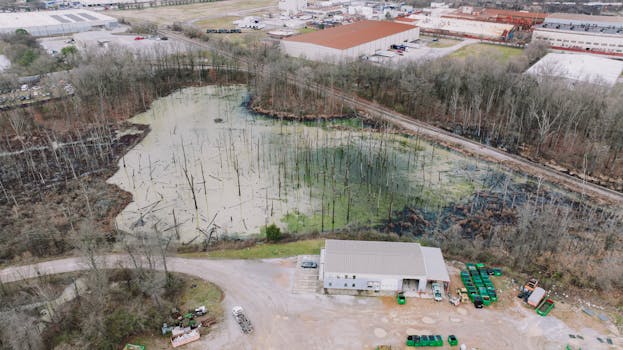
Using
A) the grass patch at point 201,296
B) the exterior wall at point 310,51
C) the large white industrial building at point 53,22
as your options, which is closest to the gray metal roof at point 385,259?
the grass patch at point 201,296

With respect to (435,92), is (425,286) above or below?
below

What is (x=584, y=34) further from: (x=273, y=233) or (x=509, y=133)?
(x=273, y=233)

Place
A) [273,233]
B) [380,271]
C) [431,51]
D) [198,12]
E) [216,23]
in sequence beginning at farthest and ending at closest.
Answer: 1. [198,12]
2. [216,23]
3. [431,51]
4. [273,233]
5. [380,271]

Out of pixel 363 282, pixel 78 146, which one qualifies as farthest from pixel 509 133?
pixel 78 146

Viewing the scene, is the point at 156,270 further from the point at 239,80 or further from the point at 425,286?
the point at 239,80

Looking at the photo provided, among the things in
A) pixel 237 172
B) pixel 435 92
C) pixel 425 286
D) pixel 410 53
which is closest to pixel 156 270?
pixel 237 172

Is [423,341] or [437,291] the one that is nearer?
[423,341]
